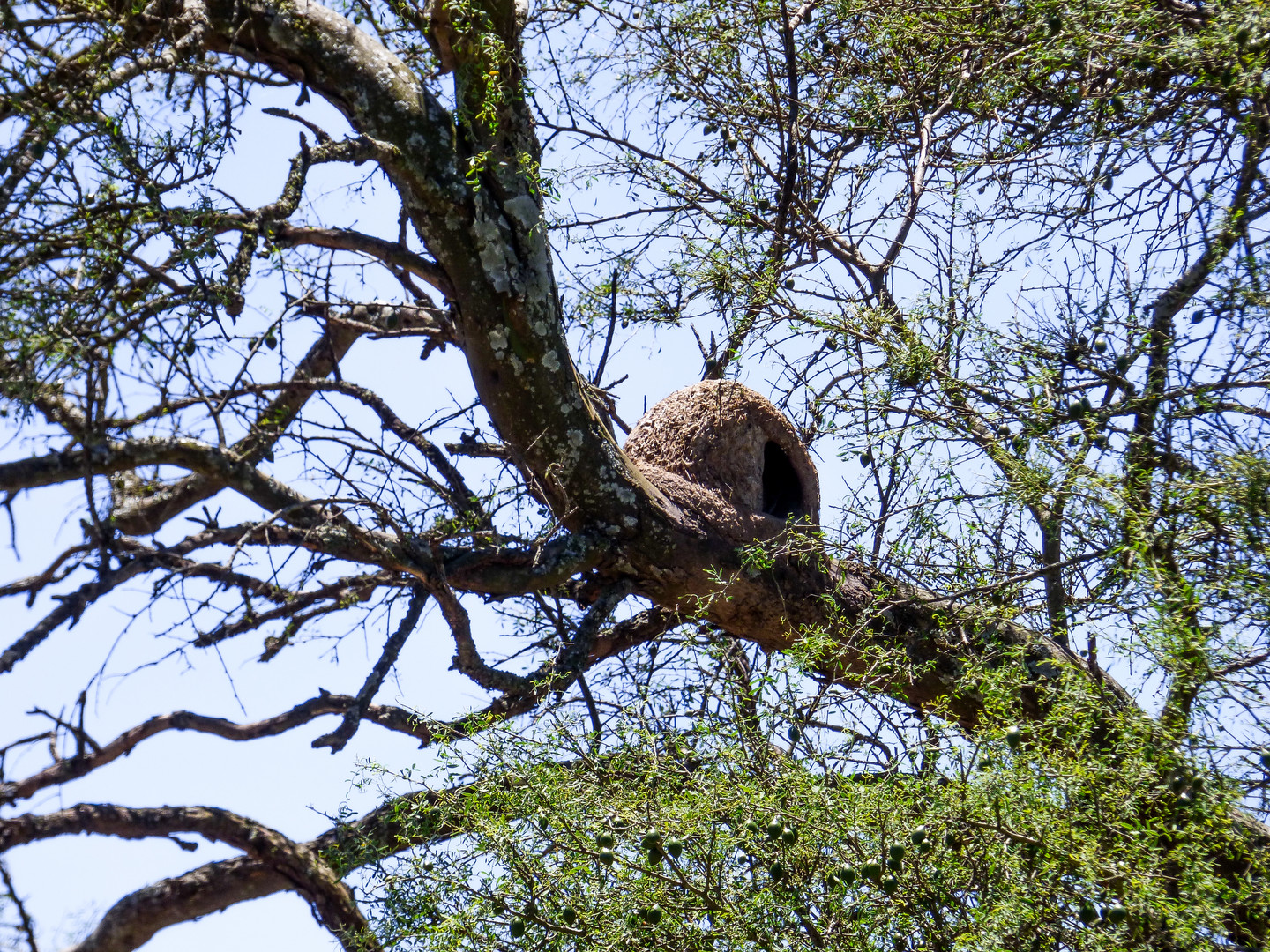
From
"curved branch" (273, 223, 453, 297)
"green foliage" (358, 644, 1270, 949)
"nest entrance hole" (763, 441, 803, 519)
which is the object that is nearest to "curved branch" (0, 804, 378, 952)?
"green foliage" (358, 644, 1270, 949)

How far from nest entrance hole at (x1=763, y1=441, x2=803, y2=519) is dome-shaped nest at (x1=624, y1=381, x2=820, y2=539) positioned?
2.7 inches

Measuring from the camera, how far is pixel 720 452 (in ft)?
20.0

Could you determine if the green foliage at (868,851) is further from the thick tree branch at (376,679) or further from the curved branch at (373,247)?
the curved branch at (373,247)

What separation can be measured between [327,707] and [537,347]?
1873mm

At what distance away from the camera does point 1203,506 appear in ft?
12.4

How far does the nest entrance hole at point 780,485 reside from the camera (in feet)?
21.7

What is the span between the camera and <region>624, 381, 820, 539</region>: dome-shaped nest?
587 cm

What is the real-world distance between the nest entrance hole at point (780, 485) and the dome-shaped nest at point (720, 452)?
0.23ft

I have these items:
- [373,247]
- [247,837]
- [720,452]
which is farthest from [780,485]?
[247,837]

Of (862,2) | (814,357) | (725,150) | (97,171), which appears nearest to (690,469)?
(814,357)

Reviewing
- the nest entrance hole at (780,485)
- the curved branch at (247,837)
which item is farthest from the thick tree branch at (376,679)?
the nest entrance hole at (780,485)

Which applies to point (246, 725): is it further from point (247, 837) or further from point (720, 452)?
point (720, 452)

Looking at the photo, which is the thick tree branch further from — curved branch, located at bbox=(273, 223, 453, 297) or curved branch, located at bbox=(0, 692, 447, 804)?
curved branch, located at bbox=(273, 223, 453, 297)

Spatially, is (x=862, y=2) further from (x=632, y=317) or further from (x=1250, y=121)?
(x=1250, y=121)
